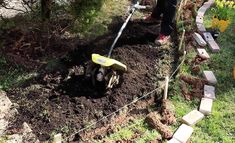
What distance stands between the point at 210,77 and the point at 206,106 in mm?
655

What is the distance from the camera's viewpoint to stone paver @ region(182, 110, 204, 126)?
4.80 metres

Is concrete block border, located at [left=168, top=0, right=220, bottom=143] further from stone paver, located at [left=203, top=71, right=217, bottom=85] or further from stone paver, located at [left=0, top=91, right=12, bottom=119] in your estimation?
stone paver, located at [left=0, top=91, right=12, bottom=119]

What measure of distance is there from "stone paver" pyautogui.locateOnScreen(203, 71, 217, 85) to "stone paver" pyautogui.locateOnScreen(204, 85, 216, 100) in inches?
4.5

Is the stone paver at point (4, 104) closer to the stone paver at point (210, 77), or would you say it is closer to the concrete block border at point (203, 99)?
Result: the concrete block border at point (203, 99)

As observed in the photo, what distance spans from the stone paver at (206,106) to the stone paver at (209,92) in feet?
0.25

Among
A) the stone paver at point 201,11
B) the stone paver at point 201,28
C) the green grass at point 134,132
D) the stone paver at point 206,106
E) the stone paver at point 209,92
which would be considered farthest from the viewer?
the stone paver at point 201,11

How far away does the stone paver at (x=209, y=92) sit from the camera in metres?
5.24

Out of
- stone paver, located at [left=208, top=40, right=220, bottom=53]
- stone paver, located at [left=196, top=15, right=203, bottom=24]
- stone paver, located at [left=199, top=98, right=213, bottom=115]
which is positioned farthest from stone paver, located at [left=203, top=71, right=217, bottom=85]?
stone paver, located at [left=196, top=15, right=203, bottom=24]

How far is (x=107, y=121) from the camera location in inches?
185

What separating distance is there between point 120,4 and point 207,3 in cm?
172

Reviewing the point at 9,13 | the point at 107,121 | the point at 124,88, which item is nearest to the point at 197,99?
the point at 124,88

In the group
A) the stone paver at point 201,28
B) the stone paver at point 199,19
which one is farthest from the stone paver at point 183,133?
the stone paver at point 199,19

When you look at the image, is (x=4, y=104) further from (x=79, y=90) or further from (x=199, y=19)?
(x=199, y=19)

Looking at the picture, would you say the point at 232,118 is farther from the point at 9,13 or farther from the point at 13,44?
the point at 9,13
